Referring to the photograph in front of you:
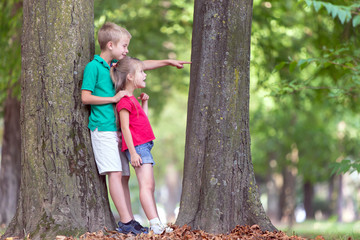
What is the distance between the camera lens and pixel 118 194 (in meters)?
4.58

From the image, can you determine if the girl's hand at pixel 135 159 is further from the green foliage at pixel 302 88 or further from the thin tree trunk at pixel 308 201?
the thin tree trunk at pixel 308 201

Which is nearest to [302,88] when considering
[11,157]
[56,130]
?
[56,130]

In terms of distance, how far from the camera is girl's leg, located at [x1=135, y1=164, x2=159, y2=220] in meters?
4.59

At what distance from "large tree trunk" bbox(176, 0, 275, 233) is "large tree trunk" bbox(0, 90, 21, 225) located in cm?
641

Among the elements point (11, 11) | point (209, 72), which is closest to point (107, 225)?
point (209, 72)

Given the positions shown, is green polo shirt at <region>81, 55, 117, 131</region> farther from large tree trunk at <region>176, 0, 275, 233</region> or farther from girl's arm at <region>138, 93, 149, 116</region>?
large tree trunk at <region>176, 0, 275, 233</region>

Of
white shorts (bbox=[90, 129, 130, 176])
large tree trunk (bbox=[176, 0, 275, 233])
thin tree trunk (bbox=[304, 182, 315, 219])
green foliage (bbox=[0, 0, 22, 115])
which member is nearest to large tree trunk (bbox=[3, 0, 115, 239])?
white shorts (bbox=[90, 129, 130, 176])

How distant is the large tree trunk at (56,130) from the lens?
4.38m

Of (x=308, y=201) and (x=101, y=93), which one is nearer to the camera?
(x=101, y=93)

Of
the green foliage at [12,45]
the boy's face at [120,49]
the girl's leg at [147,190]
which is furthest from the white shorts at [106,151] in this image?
the green foliage at [12,45]

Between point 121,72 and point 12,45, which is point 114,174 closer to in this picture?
point 121,72

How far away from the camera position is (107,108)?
461 cm

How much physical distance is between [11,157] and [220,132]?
6.89 meters

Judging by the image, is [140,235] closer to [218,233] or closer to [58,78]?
[218,233]
